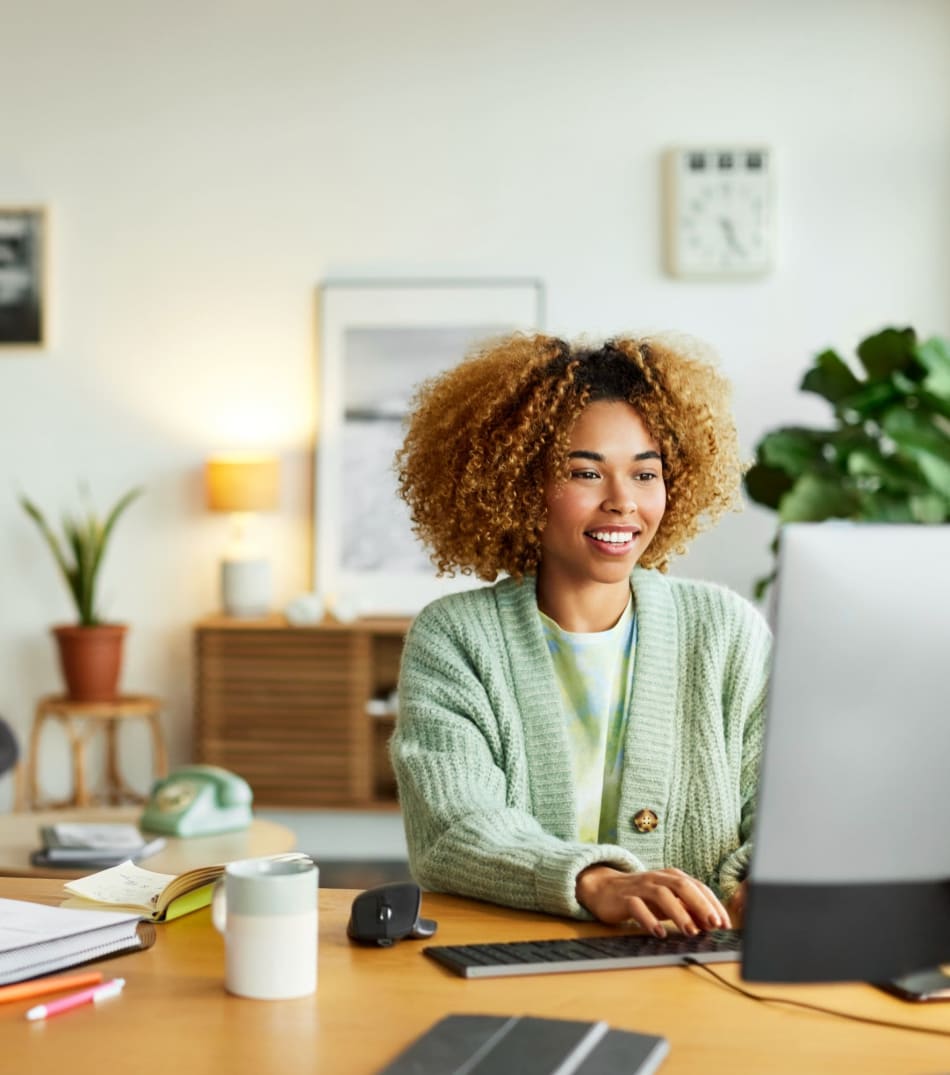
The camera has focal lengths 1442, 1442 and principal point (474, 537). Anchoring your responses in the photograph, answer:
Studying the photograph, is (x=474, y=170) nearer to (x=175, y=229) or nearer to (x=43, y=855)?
(x=175, y=229)

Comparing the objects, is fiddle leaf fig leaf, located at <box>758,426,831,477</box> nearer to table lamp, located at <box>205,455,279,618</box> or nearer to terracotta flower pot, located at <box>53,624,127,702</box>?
table lamp, located at <box>205,455,279,618</box>

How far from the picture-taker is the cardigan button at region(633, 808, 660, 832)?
175cm

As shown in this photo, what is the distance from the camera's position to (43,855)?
291 cm

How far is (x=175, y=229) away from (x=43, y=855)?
3.00 m

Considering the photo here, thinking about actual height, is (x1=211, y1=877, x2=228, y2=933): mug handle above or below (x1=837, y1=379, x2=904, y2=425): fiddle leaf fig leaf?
below

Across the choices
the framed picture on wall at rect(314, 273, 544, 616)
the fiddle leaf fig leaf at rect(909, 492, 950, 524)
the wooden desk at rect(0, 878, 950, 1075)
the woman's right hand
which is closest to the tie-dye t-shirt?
the woman's right hand

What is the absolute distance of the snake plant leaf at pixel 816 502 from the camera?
4395 millimetres

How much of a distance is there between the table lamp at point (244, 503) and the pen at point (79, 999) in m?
3.82

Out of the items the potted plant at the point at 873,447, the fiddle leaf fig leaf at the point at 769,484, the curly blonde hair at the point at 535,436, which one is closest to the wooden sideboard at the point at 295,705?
the fiddle leaf fig leaf at the point at 769,484

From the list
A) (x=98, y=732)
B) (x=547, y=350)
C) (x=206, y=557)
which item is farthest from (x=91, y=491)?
(x=547, y=350)

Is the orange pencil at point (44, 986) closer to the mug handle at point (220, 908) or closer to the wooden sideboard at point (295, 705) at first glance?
the mug handle at point (220, 908)

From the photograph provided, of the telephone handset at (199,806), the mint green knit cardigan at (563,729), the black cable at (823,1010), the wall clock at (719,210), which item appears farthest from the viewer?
the wall clock at (719,210)

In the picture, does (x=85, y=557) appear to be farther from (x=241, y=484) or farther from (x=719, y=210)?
(x=719, y=210)

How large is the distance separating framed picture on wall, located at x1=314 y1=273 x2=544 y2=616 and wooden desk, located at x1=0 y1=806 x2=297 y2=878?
1.91 m
